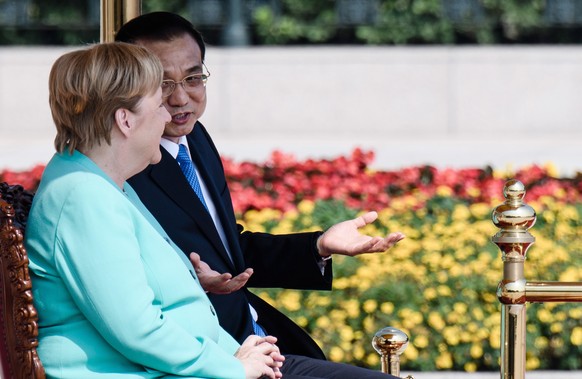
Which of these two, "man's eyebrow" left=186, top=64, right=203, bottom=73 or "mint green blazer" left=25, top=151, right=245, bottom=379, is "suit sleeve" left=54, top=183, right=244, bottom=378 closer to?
"mint green blazer" left=25, top=151, right=245, bottom=379

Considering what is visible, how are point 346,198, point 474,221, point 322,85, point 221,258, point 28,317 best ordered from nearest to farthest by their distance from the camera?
point 28,317, point 221,258, point 474,221, point 346,198, point 322,85

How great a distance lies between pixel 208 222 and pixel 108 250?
0.72m

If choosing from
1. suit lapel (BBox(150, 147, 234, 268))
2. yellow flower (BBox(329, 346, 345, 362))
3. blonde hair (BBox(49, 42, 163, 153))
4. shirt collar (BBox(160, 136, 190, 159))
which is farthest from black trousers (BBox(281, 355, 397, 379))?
yellow flower (BBox(329, 346, 345, 362))

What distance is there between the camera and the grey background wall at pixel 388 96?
1230 cm

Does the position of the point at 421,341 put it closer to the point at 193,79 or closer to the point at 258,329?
the point at 258,329

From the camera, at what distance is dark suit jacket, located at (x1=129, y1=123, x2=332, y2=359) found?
112 inches

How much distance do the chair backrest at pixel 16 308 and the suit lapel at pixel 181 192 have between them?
62cm

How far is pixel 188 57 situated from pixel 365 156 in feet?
12.6

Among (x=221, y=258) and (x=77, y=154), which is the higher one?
(x=77, y=154)

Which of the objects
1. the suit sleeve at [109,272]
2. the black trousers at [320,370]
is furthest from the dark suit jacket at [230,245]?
the suit sleeve at [109,272]

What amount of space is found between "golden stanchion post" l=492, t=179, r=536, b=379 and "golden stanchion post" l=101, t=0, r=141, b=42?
1.13m

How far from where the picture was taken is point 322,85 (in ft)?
40.8

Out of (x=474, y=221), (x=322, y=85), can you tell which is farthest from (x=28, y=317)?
(x=322, y=85)

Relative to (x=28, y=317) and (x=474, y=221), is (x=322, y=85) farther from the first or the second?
(x=28, y=317)
